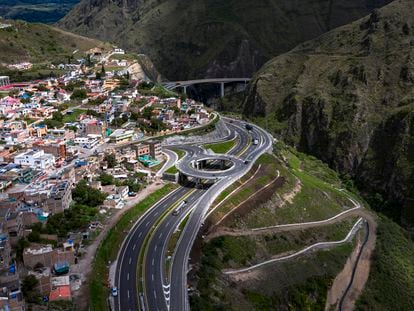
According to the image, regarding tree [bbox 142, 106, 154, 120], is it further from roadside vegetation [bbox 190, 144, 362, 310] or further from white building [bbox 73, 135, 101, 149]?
roadside vegetation [bbox 190, 144, 362, 310]

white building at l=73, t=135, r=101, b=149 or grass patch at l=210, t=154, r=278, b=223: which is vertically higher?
white building at l=73, t=135, r=101, b=149

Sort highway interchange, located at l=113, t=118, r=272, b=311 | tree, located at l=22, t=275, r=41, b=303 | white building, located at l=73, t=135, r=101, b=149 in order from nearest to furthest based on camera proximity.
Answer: tree, located at l=22, t=275, r=41, b=303 < highway interchange, located at l=113, t=118, r=272, b=311 < white building, located at l=73, t=135, r=101, b=149

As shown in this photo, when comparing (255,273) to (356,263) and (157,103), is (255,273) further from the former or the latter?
(157,103)

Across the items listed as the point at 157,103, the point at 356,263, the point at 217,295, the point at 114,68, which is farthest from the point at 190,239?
the point at 114,68

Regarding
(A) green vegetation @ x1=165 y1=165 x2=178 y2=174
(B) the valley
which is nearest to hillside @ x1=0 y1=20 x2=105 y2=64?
(B) the valley

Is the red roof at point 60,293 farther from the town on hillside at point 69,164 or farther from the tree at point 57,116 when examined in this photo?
the tree at point 57,116

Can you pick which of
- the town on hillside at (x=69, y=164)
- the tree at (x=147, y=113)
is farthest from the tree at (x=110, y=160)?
the tree at (x=147, y=113)
